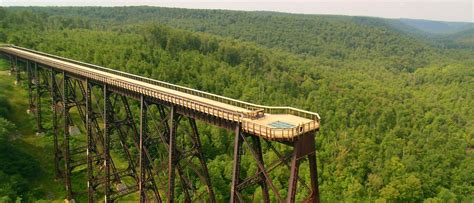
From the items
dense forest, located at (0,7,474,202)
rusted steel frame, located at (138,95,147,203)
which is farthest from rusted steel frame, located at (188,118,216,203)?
dense forest, located at (0,7,474,202)

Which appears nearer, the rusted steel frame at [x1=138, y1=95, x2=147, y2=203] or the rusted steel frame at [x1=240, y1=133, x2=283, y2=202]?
the rusted steel frame at [x1=240, y1=133, x2=283, y2=202]

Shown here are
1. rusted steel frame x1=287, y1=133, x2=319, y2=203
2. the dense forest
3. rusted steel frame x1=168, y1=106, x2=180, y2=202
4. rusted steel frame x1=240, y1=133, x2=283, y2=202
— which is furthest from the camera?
the dense forest

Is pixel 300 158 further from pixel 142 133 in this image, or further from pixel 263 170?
pixel 142 133

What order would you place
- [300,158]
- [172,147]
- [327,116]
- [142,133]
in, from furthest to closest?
[327,116] → [142,133] → [172,147] → [300,158]

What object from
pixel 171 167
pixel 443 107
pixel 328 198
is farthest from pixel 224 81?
pixel 443 107

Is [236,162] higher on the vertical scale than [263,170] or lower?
lower

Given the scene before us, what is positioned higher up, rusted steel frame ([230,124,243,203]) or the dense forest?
rusted steel frame ([230,124,243,203])

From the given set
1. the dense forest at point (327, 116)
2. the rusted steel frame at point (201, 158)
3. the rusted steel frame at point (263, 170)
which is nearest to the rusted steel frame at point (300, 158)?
the rusted steel frame at point (263, 170)

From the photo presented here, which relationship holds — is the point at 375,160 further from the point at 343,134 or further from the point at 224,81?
the point at 224,81

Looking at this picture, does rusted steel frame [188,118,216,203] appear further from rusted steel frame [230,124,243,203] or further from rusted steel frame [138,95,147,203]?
rusted steel frame [230,124,243,203]

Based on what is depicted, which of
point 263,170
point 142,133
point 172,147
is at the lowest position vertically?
point 172,147

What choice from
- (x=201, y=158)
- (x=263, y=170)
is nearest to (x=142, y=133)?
(x=201, y=158)

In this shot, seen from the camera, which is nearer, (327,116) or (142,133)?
(142,133)
